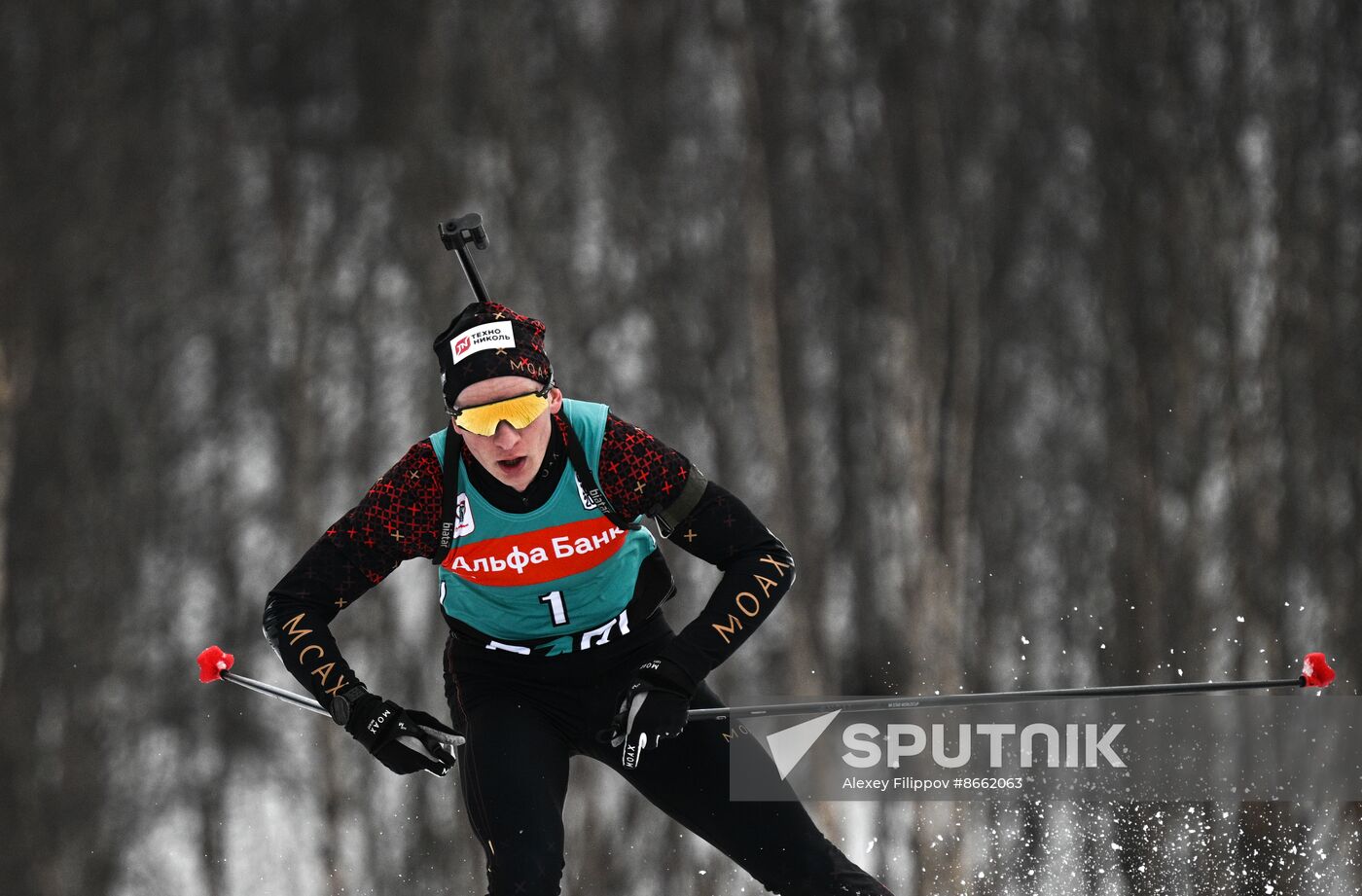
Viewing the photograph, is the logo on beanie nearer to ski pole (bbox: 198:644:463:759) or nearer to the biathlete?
the biathlete

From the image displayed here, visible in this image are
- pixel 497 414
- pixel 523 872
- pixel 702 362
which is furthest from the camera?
pixel 702 362

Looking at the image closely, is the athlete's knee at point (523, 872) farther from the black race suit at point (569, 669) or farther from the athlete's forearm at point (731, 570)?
the athlete's forearm at point (731, 570)

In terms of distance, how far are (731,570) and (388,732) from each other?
568 mm

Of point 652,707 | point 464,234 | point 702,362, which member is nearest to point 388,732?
point 652,707

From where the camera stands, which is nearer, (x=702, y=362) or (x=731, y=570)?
(x=731, y=570)

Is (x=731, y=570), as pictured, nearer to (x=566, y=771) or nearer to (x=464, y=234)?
(x=566, y=771)

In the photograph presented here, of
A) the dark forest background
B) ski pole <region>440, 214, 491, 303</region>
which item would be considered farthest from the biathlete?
the dark forest background

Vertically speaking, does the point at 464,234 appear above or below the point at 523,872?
above

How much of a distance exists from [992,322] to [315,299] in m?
1.70

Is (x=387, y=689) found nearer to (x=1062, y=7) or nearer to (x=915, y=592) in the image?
(x=915, y=592)

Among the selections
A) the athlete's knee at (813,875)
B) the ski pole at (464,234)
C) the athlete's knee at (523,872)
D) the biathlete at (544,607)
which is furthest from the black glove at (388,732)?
the ski pole at (464,234)

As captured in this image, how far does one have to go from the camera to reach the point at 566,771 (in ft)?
7.73

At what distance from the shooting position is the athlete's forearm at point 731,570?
2285 millimetres

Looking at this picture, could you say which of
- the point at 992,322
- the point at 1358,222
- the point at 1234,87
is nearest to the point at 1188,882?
the point at 992,322
